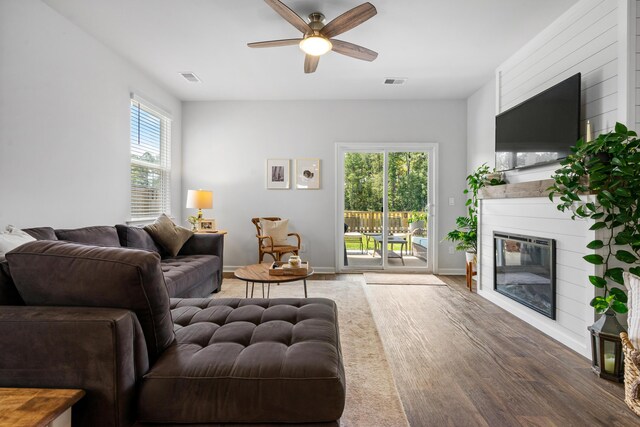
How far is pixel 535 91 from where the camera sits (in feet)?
10.3

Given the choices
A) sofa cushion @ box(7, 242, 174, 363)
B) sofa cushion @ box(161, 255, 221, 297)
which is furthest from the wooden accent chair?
sofa cushion @ box(7, 242, 174, 363)

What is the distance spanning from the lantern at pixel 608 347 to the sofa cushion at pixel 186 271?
2.96m

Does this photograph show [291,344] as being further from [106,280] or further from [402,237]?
[402,237]

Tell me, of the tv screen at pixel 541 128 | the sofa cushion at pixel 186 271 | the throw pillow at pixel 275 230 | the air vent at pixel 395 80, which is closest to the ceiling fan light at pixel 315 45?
the air vent at pixel 395 80

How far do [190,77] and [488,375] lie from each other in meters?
4.43

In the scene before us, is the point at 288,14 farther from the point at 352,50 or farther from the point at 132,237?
the point at 132,237

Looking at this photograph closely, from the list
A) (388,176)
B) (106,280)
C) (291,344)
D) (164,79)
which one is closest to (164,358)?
(106,280)

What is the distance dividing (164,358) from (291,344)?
487 millimetres

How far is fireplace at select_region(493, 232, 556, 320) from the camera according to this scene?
2.65 m

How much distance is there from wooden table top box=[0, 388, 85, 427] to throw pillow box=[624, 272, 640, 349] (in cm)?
255

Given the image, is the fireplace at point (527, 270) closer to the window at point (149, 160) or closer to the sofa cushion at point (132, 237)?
the sofa cushion at point (132, 237)

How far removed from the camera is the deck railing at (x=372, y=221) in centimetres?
509

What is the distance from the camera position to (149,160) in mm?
4270

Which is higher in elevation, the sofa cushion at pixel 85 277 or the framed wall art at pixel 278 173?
the framed wall art at pixel 278 173
